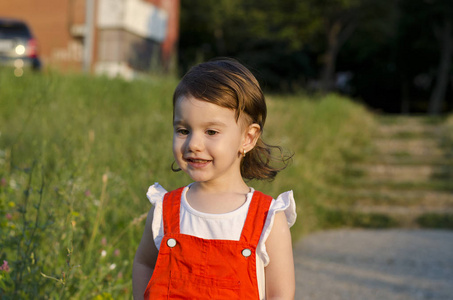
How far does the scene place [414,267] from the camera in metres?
5.73

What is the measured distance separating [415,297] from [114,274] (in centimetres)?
281

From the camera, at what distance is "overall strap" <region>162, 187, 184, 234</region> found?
177 cm

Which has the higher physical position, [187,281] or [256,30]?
[256,30]

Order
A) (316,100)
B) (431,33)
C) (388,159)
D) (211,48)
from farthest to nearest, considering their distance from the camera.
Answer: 1. (211,48)
2. (431,33)
3. (316,100)
4. (388,159)

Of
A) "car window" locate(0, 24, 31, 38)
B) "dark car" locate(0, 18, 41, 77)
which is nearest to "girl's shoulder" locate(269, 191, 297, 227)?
"dark car" locate(0, 18, 41, 77)

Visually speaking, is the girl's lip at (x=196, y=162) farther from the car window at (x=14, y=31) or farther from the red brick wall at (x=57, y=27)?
the red brick wall at (x=57, y=27)

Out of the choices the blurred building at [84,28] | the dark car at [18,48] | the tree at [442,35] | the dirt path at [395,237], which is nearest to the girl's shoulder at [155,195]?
the dirt path at [395,237]

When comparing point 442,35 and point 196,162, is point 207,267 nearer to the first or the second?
point 196,162

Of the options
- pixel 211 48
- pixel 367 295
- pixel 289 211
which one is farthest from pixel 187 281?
pixel 211 48

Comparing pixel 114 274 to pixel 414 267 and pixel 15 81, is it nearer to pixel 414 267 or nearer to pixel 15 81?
pixel 414 267

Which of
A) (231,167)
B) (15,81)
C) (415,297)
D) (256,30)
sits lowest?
(415,297)

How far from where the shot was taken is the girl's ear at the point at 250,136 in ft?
6.14

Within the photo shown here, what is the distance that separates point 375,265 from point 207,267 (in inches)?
173

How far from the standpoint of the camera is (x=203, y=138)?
5.72 feet
